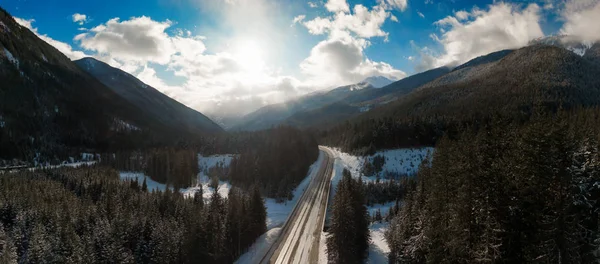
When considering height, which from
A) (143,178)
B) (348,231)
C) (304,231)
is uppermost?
(348,231)

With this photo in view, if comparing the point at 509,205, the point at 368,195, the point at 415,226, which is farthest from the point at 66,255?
the point at 368,195

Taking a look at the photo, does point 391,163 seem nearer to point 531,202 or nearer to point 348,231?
point 348,231

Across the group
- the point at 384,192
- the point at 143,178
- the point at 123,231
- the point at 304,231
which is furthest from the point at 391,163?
the point at 143,178

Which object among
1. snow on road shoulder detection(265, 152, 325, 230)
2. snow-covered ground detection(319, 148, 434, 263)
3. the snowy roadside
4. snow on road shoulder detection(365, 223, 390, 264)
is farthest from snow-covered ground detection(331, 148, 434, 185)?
snow on road shoulder detection(365, 223, 390, 264)

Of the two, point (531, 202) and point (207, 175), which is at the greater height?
point (531, 202)

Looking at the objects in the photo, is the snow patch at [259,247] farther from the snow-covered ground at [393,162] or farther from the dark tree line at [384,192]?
the snow-covered ground at [393,162]

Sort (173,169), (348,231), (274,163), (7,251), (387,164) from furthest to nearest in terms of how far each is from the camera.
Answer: (173,169) < (274,163) < (387,164) < (7,251) < (348,231)

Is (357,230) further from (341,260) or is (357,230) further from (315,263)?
(315,263)
